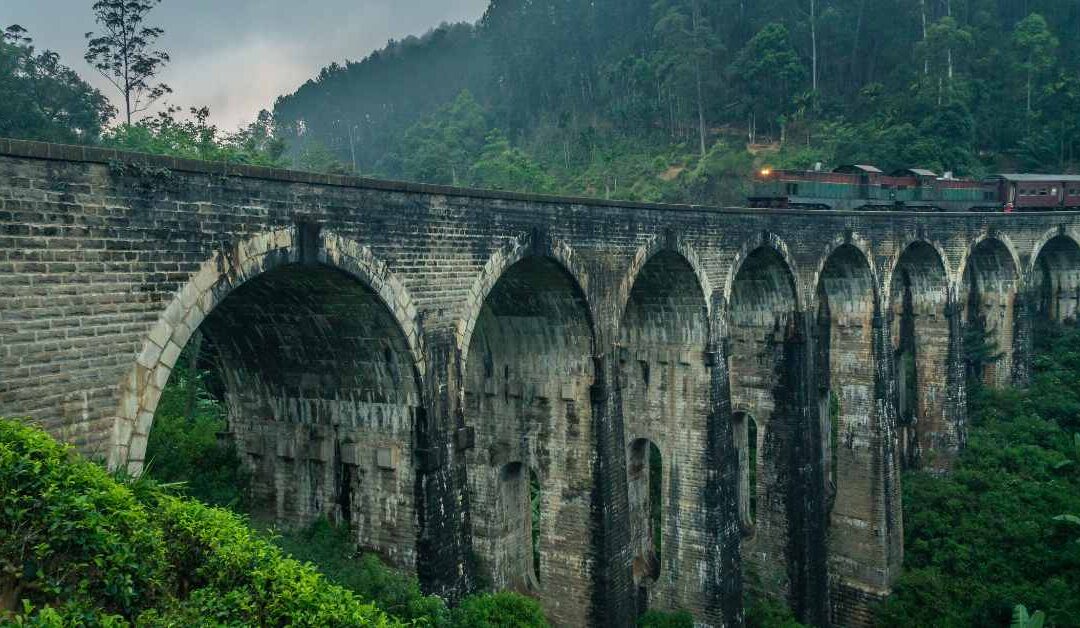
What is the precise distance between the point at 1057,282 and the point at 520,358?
29944mm

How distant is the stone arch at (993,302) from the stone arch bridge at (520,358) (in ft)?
3.56

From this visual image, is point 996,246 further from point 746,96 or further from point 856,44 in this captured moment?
point 856,44

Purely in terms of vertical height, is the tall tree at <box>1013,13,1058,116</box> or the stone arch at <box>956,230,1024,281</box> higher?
the tall tree at <box>1013,13,1058,116</box>

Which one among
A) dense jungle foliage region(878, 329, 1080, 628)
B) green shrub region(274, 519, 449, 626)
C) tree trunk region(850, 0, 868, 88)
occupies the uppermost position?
tree trunk region(850, 0, 868, 88)

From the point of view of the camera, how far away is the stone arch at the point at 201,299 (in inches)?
341

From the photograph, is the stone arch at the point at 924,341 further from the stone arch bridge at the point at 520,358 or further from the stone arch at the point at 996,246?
the stone arch at the point at 996,246

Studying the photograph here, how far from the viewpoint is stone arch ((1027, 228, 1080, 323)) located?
35.2 m

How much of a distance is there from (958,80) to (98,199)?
58.3 meters

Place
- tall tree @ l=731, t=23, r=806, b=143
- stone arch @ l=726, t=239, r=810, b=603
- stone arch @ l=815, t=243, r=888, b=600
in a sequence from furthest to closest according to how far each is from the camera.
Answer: tall tree @ l=731, t=23, r=806, b=143, stone arch @ l=815, t=243, r=888, b=600, stone arch @ l=726, t=239, r=810, b=603

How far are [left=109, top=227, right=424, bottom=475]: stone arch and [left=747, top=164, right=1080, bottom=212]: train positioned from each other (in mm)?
17488

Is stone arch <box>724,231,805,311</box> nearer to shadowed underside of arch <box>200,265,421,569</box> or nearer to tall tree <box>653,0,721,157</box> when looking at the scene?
shadowed underside of arch <box>200,265,421,569</box>

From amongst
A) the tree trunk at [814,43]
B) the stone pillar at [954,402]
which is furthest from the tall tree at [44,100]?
the tree trunk at [814,43]

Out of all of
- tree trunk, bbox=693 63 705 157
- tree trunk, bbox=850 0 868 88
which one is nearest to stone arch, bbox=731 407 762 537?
tree trunk, bbox=693 63 705 157

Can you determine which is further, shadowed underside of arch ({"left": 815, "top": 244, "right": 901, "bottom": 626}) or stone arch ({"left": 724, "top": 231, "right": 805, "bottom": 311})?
shadowed underside of arch ({"left": 815, "top": 244, "right": 901, "bottom": 626})
